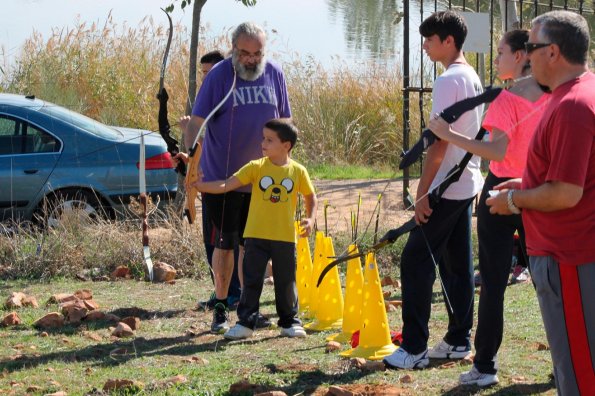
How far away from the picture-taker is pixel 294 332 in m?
7.17

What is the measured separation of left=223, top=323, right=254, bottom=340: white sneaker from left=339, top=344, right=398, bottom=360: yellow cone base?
2.69 ft

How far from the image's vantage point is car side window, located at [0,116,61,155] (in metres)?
11.6

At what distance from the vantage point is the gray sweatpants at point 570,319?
4273mm

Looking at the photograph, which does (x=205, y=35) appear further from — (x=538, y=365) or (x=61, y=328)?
(x=538, y=365)

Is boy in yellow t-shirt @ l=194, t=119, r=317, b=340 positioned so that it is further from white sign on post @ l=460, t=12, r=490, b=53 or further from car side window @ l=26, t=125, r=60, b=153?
car side window @ l=26, t=125, r=60, b=153

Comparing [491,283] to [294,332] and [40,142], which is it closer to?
[294,332]

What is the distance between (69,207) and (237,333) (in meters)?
4.59

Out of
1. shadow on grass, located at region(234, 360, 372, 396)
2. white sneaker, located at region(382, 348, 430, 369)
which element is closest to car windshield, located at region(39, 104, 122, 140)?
shadow on grass, located at region(234, 360, 372, 396)

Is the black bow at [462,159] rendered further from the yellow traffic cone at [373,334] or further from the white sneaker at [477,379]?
the white sneaker at [477,379]

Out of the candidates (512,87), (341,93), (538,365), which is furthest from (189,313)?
→ (341,93)

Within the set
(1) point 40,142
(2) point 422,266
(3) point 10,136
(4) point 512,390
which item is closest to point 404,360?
(2) point 422,266

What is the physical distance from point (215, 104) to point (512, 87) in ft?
8.39

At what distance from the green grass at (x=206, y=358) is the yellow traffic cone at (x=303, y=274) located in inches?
12.2

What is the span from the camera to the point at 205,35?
21094mm
